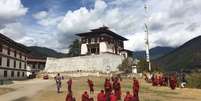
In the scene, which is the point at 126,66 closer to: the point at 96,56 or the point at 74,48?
the point at 96,56

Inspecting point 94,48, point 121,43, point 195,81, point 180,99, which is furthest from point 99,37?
point 180,99

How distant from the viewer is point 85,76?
77.8 meters

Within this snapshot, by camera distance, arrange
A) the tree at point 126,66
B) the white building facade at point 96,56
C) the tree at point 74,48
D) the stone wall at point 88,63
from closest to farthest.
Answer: the tree at point 126,66, the stone wall at point 88,63, the white building facade at point 96,56, the tree at point 74,48

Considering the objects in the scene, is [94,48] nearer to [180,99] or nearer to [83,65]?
[83,65]

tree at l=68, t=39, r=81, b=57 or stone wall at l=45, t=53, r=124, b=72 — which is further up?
tree at l=68, t=39, r=81, b=57

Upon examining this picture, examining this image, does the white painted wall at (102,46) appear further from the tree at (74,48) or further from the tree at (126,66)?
the tree at (74,48)

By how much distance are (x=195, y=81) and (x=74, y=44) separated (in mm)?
79187

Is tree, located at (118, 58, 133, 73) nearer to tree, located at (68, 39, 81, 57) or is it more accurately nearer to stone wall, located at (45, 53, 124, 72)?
stone wall, located at (45, 53, 124, 72)

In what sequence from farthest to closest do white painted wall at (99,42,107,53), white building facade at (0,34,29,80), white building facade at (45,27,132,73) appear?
white painted wall at (99,42,107,53)
white building facade at (45,27,132,73)
white building facade at (0,34,29,80)

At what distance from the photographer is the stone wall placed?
85.1 meters

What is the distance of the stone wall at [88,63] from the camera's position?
85.1 meters

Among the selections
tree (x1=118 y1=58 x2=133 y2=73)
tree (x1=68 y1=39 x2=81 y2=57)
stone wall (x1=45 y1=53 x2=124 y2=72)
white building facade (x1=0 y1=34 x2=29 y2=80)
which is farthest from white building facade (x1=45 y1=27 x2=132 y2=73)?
tree (x1=68 y1=39 x2=81 y2=57)

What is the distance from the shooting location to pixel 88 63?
87.1 m

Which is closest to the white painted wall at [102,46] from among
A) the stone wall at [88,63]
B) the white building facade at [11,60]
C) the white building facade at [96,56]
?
the white building facade at [96,56]
